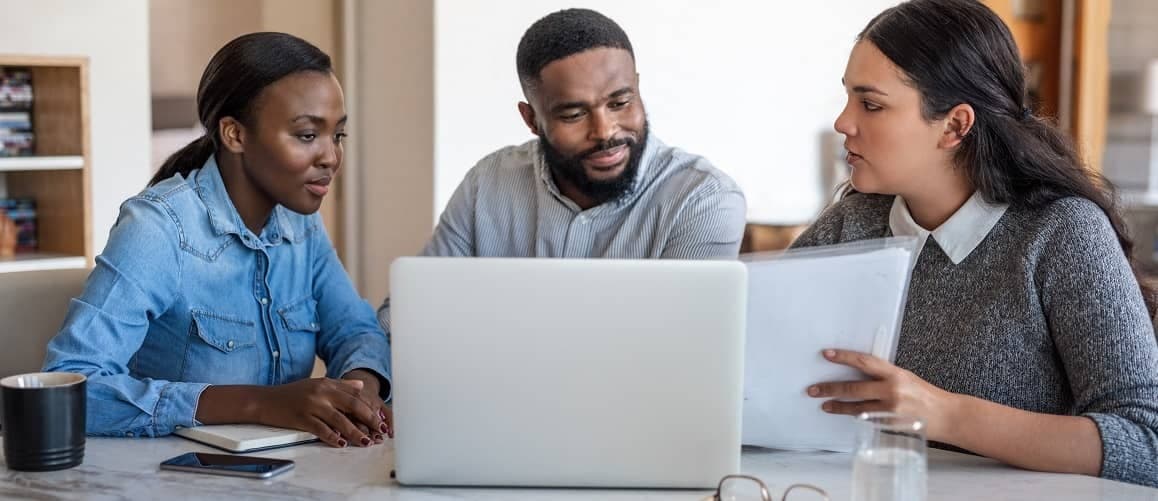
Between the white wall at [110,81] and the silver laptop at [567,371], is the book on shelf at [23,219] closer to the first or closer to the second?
the white wall at [110,81]

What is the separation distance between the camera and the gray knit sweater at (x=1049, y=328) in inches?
57.3

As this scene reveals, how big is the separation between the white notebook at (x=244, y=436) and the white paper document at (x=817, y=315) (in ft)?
1.77

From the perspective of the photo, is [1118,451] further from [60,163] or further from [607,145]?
[60,163]

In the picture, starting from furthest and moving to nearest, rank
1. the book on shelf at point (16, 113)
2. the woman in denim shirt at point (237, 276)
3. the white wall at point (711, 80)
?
1. the white wall at point (711, 80)
2. the book on shelf at point (16, 113)
3. the woman in denim shirt at point (237, 276)

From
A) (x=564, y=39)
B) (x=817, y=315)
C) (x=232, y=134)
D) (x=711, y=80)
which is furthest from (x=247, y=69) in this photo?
(x=711, y=80)

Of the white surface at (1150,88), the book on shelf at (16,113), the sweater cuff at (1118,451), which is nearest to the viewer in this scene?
the sweater cuff at (1118,451)

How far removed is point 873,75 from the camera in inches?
65.4

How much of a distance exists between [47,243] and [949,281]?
2832 millimetres

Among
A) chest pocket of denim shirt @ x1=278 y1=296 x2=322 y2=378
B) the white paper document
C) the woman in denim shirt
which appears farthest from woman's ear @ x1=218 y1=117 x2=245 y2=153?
the white paper document

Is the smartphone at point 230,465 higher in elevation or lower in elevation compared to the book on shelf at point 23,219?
lower

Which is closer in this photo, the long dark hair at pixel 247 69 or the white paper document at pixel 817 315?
the white paper document at pixel 817 315

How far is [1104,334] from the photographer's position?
4.87ft

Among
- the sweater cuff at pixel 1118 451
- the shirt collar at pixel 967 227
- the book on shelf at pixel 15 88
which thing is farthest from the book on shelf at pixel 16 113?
the sweater cuff at pixel 1118 451

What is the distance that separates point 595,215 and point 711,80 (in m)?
2.47
